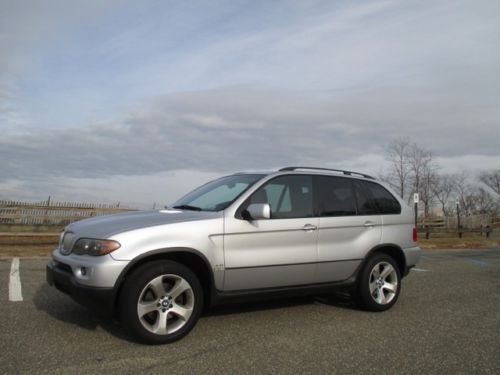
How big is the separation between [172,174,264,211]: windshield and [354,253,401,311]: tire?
182 centimetres

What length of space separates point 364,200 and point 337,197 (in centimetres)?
48

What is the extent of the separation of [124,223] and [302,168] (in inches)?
90.0

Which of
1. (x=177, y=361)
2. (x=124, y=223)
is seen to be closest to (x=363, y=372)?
(x=177, y=361)

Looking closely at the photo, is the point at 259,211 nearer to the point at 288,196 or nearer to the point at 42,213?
the point at 288,196

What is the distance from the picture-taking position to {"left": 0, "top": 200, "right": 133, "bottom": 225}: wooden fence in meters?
18.5

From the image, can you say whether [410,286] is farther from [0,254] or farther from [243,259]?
[0,254]

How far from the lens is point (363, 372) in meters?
3.75

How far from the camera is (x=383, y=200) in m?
6.31

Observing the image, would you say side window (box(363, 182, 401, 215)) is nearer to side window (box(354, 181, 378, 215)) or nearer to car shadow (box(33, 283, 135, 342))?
side window (box(354, 181, 378, 215))

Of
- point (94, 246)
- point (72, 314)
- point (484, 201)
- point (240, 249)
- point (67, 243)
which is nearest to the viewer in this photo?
point (94, 246)

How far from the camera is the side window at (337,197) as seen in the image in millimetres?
5645

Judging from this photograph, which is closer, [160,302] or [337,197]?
[160,302]

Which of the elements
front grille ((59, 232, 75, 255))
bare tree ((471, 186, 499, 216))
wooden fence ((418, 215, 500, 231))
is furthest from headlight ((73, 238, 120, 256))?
bare tree ((471, 186, 499, 216))

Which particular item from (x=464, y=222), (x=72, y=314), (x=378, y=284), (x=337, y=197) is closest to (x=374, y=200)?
(x=337, y=197)
